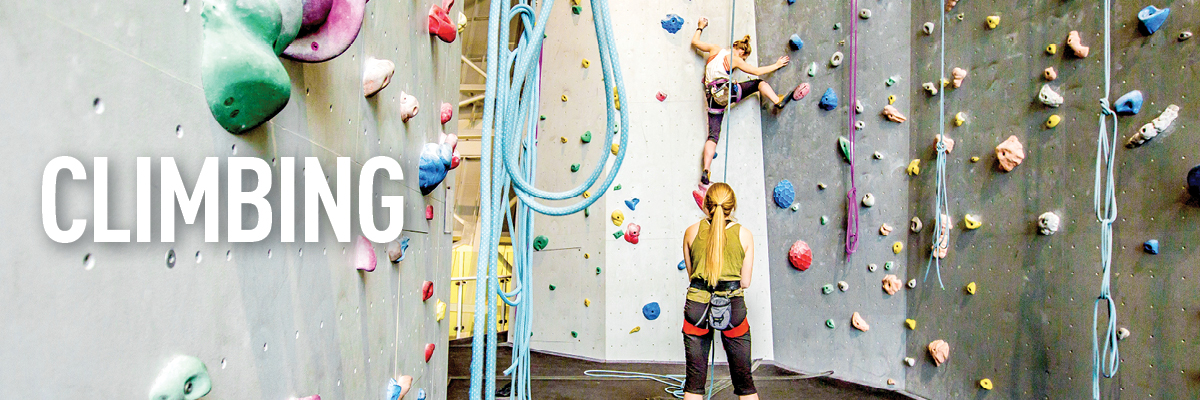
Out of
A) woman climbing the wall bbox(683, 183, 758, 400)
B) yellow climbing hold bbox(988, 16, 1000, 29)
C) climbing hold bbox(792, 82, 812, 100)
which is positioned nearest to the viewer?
woman climbing the wall bbox(683, 183, 758, 400)

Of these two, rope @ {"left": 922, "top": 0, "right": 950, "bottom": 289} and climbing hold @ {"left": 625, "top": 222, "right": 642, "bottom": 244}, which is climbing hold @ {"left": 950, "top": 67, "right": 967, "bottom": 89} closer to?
rope @ {"left": 922, "top": 0, "right": 950, "bottom": 289}

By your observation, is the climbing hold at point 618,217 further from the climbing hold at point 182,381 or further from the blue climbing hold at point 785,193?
the climbing hold at point 182,381

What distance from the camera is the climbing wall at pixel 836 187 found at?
10.3 ft

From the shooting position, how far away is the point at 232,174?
65 centimetres

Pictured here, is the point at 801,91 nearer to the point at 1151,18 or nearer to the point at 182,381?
the point at 1151,18

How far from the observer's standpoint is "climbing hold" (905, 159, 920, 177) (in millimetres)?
3003

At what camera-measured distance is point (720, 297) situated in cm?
207

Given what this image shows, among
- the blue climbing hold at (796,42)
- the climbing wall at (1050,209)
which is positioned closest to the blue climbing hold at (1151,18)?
the climbing wall at (1050,209)

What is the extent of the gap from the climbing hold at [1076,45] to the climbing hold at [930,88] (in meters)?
0.67

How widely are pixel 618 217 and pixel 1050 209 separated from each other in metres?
2.11

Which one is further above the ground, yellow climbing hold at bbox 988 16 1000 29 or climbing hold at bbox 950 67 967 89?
yellow climbing hold at bbox 988 16 1000 29

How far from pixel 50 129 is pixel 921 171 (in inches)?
126

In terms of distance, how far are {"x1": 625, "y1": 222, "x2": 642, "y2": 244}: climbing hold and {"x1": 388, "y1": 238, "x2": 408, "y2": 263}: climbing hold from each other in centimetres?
234

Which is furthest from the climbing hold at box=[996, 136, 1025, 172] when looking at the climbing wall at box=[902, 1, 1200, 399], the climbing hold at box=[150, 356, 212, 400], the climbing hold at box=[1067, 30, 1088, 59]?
the climbing hold at box=[150, 356, 212, 400]
